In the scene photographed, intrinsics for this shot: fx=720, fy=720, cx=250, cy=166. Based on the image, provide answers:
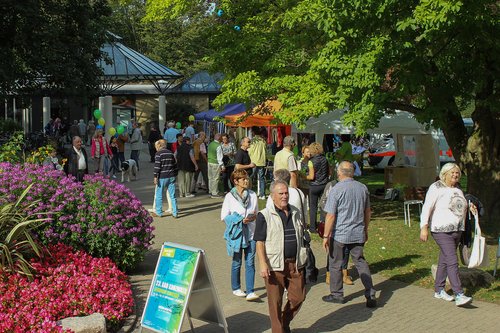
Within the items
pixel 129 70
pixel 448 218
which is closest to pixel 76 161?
pixel 448 218

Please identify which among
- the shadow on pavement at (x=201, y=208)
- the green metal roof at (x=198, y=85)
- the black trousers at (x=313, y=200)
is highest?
the green metal roof at (x=198, y=85)

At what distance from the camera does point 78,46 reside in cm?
2392

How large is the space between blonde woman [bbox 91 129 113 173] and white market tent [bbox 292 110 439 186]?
5720mm

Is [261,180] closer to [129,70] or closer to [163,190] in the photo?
[163,190]

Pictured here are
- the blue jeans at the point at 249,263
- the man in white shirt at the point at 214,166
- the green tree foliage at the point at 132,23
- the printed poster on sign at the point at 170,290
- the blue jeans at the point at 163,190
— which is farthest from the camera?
the green tree foliage at the point at 132,23

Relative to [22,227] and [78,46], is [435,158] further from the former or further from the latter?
[22,227]

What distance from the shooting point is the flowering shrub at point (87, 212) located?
9648 millimetres

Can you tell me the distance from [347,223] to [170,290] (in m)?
2.63

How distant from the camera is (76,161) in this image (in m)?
17.6

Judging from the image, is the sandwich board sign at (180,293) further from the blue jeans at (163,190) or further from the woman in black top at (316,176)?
the blue jeans at (163,190)

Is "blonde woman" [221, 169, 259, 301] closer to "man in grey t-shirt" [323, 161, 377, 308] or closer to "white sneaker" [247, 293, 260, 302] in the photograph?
"white sneaker" [247, 293, 260, 302]

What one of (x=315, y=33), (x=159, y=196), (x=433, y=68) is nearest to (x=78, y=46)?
(x=159, y=196)

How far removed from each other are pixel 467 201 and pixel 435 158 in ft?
35.2

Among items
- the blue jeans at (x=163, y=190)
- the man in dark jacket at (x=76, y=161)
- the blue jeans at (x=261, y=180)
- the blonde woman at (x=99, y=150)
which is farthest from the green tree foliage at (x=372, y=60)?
the blonde woman at (x=99, y=150)
